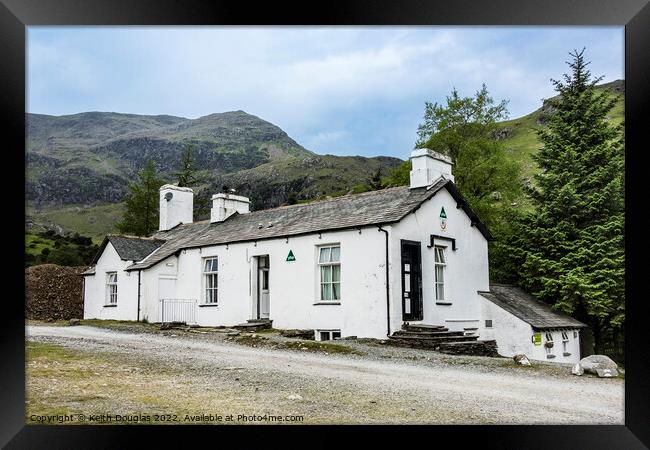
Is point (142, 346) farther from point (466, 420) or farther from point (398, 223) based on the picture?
point (466, 420)

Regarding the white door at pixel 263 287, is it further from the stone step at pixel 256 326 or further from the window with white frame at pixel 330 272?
the window with white frame at pixel 330 272

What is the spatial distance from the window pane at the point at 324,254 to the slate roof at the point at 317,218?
0.49 m

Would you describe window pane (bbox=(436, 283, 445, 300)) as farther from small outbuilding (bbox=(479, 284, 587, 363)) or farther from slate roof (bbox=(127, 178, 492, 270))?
slate roof (bbox=(127, 178, 492, 270))

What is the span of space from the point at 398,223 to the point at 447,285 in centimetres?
262

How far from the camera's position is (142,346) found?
36.7 feet

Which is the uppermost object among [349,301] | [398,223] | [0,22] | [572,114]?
[572,114]

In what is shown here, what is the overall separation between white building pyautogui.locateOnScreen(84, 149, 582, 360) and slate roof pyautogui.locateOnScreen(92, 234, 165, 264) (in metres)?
0.09

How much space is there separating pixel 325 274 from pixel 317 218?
5.41 ft

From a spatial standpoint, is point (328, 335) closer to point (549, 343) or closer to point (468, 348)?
point (468, 348)

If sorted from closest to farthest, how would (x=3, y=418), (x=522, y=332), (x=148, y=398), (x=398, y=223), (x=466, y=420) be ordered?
(x=3, y=418)
(x=466, y=420)
(x=148, y=398)
(x=398, y=223)
(x=522, y=332)

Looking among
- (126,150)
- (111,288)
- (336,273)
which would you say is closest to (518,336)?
(336,273)

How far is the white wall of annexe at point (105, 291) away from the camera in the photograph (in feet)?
58.6

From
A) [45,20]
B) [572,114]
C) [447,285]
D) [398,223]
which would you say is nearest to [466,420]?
[45,20]

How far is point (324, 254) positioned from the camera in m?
13.8
